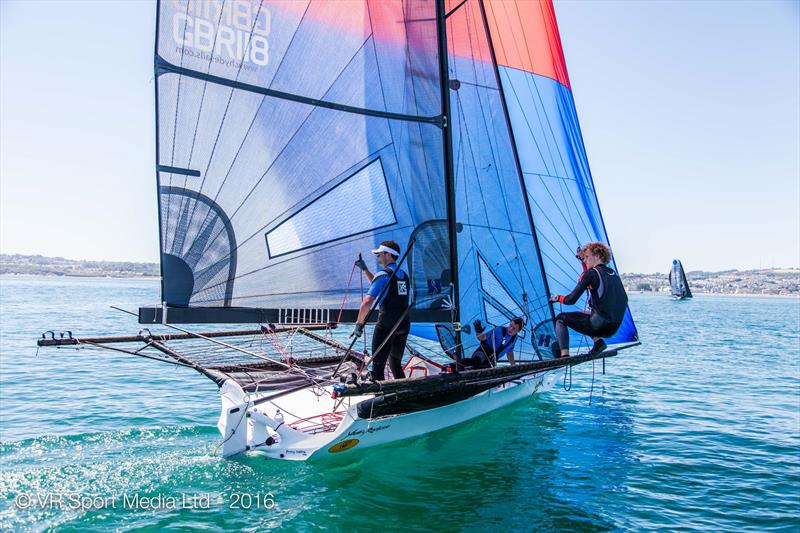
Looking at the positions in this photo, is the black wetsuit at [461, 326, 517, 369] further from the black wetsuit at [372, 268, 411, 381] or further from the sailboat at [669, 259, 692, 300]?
the sailboat at [669, 259, 692, 300]

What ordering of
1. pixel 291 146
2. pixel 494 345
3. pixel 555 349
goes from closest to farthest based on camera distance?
pixel 291 146 → pixel 494 345 → pixel 555 349

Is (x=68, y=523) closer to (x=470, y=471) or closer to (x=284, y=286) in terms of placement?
(x=284, y=286)

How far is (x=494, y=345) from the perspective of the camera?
739 centimetres

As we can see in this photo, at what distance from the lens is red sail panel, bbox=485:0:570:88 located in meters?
8.93

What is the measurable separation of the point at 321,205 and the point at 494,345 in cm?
274

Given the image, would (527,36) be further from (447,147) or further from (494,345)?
(494,345)

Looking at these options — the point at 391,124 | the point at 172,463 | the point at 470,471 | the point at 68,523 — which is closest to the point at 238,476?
the point at 172,463

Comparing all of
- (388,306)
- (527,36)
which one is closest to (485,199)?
(527,36)

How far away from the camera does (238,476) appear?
18.6ft

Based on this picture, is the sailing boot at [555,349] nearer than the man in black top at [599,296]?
No

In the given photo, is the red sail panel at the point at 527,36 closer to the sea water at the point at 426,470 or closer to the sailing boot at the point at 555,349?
the sailing boot at the point at 555,349

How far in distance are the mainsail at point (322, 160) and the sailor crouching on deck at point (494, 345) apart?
12.4 inches

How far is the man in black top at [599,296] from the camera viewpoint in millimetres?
6625

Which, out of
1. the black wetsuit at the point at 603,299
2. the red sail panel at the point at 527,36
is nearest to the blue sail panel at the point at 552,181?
the red sail panel at the point at 527,36
